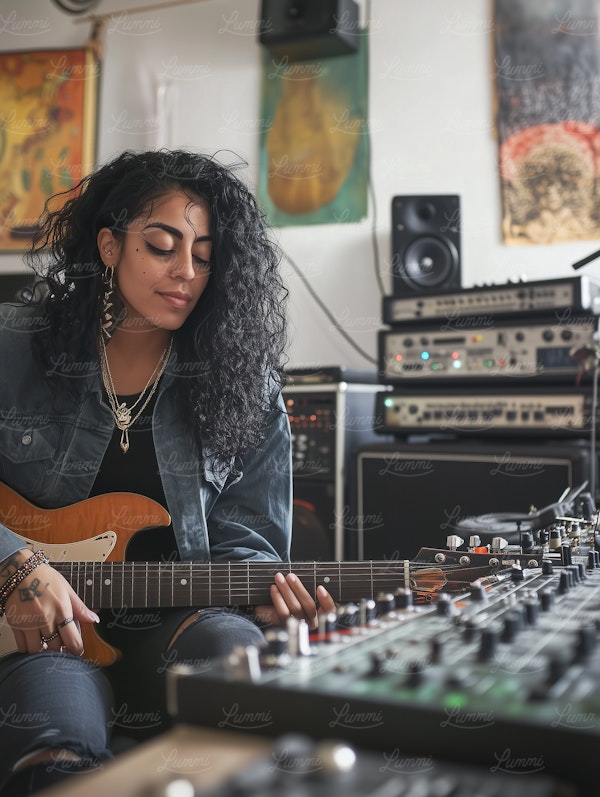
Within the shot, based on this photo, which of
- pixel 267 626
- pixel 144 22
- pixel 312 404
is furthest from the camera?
pixel 144 22

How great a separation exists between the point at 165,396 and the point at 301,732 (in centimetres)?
109

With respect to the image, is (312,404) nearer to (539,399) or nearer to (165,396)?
(539,399)

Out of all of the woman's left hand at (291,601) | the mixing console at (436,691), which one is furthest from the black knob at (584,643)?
the woman's left hand at (291,601)

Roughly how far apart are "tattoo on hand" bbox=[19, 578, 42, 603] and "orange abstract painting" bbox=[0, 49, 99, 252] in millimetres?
2881

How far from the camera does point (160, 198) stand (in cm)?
152

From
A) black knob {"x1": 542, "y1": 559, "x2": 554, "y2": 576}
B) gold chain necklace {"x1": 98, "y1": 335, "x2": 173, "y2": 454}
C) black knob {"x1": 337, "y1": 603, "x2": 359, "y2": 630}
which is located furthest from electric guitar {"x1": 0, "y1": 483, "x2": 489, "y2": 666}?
black knob {"x1": 337, "y1": 603, "x2": 359, "y2": 630}

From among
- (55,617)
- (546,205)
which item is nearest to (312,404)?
(546,205)

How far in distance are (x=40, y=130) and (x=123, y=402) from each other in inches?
108

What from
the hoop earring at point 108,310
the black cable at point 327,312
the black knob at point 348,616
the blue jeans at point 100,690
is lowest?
the blue jeans at point 100,690

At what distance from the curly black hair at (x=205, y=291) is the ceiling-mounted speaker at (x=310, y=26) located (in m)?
1.74

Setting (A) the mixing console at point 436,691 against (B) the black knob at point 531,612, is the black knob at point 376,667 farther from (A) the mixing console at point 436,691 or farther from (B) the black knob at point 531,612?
(B) the black knob at point 531,612

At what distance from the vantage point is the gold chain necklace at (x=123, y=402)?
1503 mm

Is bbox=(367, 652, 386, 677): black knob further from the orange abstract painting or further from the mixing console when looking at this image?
the orange abstract painting

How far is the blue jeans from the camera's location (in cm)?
87
